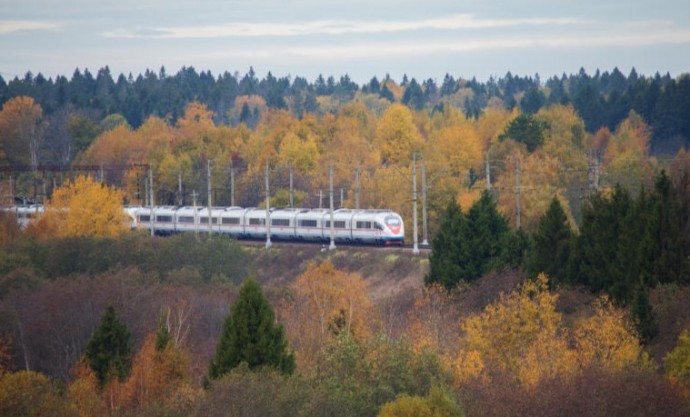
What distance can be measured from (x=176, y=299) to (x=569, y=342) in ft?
63.9

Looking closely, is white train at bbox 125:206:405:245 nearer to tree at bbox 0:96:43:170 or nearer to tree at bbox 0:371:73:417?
tree at bbox 0:371:73:417

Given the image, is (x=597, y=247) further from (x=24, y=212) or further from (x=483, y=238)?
(x=24, y=212)

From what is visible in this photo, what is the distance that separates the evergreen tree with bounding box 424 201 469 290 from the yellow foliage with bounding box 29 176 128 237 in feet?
94.0

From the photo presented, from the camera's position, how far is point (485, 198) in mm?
60688

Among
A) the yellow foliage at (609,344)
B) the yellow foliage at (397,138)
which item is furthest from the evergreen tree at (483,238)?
the yellow foliage at (397,138)

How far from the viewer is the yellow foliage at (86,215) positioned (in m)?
84.8

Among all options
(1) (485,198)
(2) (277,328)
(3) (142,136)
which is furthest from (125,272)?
(3) (142,136)

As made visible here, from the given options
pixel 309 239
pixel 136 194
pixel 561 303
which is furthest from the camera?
pixel 136 194

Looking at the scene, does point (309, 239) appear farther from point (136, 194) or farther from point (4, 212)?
point (136, 194)

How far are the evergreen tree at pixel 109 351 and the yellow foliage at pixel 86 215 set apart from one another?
38800mm

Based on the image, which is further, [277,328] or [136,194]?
[136,194]

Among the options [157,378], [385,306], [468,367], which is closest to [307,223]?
[385,306]

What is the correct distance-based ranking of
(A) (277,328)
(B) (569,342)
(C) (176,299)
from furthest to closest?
(C) (176,299)
(B) (569,342)
(A) (277,328)

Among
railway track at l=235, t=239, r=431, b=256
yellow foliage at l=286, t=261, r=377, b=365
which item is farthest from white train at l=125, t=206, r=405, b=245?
yellow foliage at l=286, t=261, r=377, b=365
